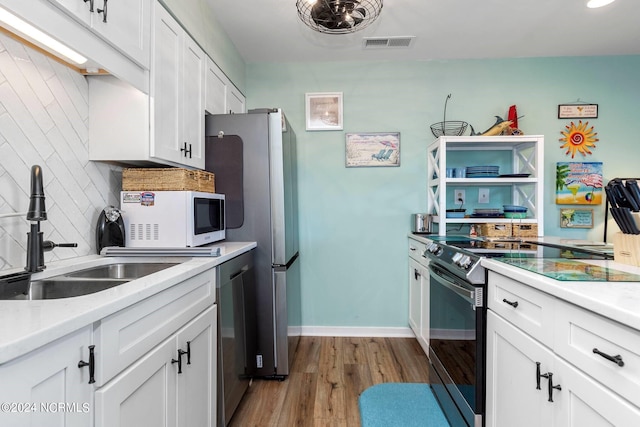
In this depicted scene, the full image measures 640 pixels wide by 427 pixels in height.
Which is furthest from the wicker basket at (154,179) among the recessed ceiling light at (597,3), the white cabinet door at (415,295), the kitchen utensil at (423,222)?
the recessed ceiling light at (597,3)

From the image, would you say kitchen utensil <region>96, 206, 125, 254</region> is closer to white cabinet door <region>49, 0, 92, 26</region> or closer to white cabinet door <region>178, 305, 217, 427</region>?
white cabinet door <region>178, 305, 217, 427</region>

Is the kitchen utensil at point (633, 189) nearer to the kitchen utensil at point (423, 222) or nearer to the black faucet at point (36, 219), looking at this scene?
the kitchen utensil at point (423, 222)

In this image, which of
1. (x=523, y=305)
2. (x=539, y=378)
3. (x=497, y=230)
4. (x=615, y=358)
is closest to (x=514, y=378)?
(x=539, y=378)

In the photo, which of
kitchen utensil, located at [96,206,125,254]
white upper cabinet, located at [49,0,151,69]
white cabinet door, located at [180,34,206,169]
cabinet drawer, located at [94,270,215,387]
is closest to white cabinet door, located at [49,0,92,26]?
white upper cabinet, located at [49,0,151,69]

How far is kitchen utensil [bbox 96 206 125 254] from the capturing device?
5.24 ft

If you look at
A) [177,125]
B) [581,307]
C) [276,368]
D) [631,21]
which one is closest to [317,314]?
[276,368]

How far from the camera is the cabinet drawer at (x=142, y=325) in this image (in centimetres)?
83

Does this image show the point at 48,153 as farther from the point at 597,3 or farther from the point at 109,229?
the point at 597,3

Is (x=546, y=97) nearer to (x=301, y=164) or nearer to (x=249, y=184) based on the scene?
(x=301, y=164)

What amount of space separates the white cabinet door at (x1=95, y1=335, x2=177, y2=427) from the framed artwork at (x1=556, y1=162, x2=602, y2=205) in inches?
130

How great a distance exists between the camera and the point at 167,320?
3.70 ft

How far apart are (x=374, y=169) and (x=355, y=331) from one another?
1.51 metres

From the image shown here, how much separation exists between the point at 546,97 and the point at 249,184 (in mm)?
2783

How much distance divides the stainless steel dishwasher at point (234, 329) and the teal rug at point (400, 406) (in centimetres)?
71
